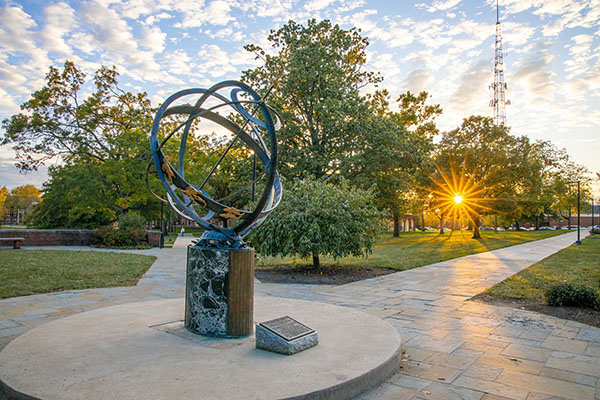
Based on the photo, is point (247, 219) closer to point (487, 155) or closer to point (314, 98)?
point (314, 98)

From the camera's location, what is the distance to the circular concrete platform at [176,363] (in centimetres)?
329

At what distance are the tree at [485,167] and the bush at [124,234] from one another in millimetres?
22811

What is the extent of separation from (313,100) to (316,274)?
43.5 feet

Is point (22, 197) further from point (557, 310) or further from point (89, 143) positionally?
point (557, 310)

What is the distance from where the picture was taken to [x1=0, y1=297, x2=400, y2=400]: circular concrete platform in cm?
329

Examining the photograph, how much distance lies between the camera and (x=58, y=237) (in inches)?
854

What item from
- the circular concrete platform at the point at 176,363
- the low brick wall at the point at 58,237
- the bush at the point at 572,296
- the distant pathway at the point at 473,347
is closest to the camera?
the circular concrete platform at the point at 176,363

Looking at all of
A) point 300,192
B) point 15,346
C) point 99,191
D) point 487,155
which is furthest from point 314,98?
point 15,346

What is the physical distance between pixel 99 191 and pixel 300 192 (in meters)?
17.4

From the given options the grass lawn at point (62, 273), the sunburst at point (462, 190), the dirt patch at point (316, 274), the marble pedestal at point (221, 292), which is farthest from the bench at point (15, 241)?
the sunburst at point (462, 190)

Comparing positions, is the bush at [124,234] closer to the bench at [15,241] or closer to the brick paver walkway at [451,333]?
the bench at [15,241]

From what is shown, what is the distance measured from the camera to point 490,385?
3.79 m

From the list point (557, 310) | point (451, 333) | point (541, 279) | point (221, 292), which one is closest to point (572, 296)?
point (557, 310)

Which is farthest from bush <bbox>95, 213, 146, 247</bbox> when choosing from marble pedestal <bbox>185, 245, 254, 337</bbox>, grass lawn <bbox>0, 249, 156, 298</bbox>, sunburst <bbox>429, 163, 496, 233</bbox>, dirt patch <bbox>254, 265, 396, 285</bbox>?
sunburst <bbox>429, 163, 496, 233</bbox>
